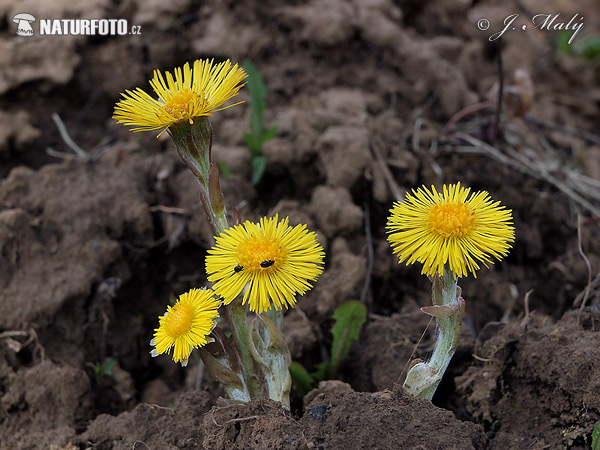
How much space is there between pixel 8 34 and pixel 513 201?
9.64 ft

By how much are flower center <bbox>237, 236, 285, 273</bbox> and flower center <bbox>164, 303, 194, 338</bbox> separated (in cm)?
19

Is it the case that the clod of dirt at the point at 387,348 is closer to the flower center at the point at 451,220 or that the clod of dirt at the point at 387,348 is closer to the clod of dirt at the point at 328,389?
the clod of dirt at the point at 328,389

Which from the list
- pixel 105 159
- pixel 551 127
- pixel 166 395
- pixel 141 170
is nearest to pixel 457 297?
pixel 166 395

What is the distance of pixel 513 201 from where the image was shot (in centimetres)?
284

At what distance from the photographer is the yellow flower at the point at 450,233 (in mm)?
1447

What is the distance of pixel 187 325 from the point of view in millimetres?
1483

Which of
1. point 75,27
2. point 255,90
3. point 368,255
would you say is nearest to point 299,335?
point 368,255

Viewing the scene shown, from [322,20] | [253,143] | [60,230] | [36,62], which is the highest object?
[322,20]

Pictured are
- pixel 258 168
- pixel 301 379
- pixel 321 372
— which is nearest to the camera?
pixel 301 379

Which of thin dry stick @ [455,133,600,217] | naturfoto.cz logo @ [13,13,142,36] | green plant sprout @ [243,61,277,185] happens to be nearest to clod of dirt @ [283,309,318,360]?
green plant sprout @ [243,61,277,185]

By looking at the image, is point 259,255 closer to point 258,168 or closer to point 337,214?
point 337,214

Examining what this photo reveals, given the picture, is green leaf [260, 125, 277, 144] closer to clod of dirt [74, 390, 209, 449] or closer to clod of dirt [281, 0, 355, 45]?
clod of dirt [281, 0, 355, 45]

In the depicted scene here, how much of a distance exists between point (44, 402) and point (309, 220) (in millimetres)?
1256

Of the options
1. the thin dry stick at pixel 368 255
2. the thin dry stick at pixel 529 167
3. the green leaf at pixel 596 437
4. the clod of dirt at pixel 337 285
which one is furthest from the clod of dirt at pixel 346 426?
the thin dry stick at pixel 529 167
